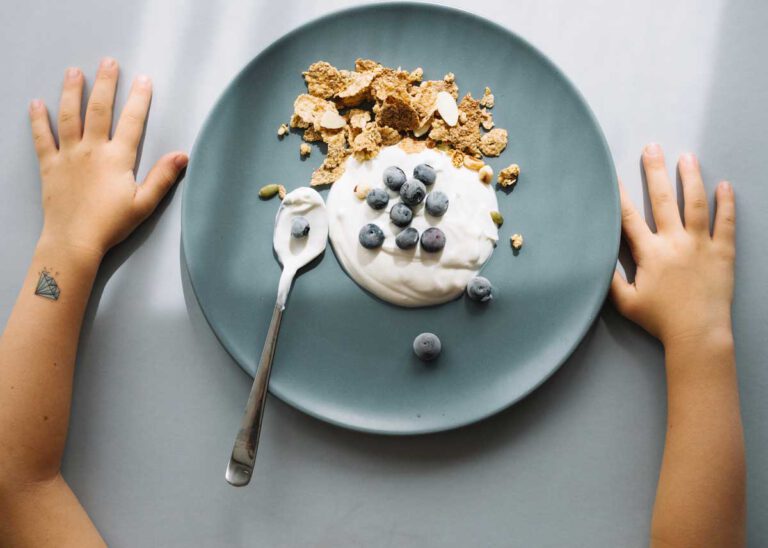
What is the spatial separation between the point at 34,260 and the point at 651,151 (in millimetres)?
979

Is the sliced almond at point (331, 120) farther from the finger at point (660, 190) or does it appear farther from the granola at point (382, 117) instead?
the finger at point (660, 190)

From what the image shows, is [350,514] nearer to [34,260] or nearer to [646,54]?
[34,260]

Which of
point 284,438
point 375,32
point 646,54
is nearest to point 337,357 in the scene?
point 284,438

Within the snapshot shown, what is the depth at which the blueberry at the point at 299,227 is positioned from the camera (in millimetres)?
944

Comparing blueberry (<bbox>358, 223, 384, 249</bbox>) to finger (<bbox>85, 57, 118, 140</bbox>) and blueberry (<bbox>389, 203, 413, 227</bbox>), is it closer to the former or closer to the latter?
blueberry (<bbox>389, 203, 413, 227</bbox>)

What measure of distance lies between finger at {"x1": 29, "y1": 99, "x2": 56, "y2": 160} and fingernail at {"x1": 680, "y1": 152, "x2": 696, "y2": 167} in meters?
1.00

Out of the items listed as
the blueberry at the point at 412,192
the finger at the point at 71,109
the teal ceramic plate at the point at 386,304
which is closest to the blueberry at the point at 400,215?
the blueberry at the point at 412,192

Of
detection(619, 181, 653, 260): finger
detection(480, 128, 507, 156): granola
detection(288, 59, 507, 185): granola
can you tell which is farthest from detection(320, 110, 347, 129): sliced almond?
detection(619, 181, 653, 260): finger

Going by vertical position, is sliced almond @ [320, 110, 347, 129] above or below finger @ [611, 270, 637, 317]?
above

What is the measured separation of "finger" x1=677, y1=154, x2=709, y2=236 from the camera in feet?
3.28

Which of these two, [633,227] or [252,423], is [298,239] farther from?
[633,227]

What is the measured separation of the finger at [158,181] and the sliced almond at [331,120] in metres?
0.23

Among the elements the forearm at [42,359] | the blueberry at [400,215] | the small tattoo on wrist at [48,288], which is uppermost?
the blueberry at [400,215]

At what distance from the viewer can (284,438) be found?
1.01 m
